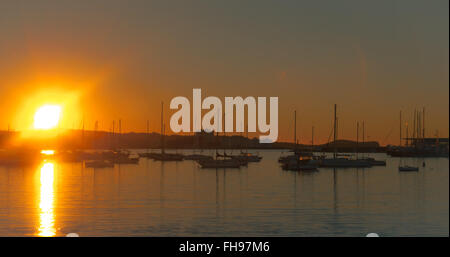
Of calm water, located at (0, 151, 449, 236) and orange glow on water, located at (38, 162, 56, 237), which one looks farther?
calm water, located at (0, 151, 449, 236)

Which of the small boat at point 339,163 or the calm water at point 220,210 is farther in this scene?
the small boat at point 339,163

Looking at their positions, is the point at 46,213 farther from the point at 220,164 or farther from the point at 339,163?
the point at 339,163

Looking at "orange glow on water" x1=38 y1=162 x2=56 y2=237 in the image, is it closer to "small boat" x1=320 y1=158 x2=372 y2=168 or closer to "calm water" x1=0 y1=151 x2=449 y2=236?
"calm water" x1=0 y1=151 x2=449 y2=236

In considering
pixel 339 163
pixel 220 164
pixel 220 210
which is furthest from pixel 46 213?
pixel 339 163

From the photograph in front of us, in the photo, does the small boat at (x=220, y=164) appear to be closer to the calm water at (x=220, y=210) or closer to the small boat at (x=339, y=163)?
the small boat at (x=339, y=163)

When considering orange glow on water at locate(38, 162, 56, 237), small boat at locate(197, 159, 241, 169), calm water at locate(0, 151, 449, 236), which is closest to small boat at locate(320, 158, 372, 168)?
small boat at locate(197, 159, 241, 169)

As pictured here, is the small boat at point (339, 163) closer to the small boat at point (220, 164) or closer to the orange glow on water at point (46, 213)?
the small boat at point (220, 164)

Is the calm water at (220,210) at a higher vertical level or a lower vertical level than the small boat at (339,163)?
lower

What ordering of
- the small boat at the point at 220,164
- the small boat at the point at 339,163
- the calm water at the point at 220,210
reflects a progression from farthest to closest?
1. the small boat at the point at 339,163
2. the small boat at the point at 220,164
3. the calm water at the point at 220,210

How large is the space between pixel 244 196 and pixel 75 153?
6428cm

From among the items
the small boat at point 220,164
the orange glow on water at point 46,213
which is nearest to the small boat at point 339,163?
the small boat at point 220,164

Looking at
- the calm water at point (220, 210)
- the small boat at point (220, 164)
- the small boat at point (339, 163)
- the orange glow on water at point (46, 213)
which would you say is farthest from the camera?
the small boat at point (339, 163)

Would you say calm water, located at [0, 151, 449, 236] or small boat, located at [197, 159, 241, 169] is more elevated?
small boat, located at [197, 159, 241, 169]
